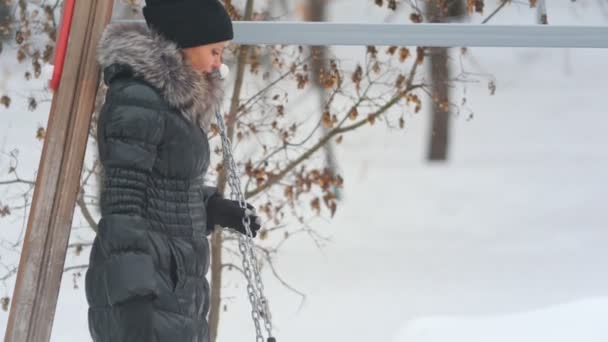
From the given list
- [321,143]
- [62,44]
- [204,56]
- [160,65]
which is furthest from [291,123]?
[160,65]

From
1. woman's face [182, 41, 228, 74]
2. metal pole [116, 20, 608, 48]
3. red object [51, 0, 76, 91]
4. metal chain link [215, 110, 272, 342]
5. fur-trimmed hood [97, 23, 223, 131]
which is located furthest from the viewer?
metal pole [116, 20, 608, 48]

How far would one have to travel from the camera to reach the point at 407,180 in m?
4.47

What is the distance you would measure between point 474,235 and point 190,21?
1870 millimetres

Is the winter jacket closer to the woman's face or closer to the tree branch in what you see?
the woman's face

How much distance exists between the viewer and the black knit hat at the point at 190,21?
9.95 ft

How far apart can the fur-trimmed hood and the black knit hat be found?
3cm

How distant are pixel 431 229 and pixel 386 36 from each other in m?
1.04

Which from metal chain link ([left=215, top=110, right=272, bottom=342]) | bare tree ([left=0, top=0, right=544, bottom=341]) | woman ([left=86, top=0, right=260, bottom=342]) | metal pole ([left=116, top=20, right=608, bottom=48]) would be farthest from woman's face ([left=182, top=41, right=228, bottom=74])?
bare tree ([left=0, top=0, right=544, bottom=341])

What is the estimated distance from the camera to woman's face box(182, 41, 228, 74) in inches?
121

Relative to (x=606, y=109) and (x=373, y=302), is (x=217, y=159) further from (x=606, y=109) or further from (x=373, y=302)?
(x=606, y=109)

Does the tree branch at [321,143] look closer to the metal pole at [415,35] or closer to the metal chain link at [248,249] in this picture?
the metal pole at [415,35]

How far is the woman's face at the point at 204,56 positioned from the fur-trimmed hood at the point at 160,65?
0.03m

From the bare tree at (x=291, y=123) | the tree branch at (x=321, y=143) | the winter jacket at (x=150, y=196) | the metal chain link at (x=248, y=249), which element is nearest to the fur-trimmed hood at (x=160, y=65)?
the winter jacket at (x=150, y=196)

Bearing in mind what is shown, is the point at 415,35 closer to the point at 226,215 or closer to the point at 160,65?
the point at 226,215
